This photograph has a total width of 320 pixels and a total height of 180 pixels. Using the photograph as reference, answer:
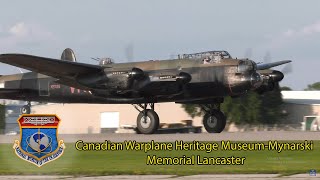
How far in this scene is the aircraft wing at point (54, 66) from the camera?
35688 millimetres

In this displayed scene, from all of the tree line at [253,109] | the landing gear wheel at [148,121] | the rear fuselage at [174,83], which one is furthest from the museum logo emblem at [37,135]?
the tree line at [253,109]

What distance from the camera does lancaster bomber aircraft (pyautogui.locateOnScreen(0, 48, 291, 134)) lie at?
36812mm

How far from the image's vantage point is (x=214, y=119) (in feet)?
134

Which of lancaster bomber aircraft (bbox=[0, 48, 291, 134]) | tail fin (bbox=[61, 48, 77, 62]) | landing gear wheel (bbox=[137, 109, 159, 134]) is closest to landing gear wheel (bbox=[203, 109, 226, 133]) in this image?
lancaster bomber aircraft (bbox=[0, 48, 291, 134])

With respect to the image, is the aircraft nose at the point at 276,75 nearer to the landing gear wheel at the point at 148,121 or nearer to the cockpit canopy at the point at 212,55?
the cockpit canopy at the point at 212,55

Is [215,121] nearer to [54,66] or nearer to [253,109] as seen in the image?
[54,66]

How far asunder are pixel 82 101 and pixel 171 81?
7920mm

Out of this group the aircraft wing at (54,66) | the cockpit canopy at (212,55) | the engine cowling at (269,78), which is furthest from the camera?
the engine cowling at (269,78)

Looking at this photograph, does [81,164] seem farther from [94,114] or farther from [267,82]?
[94,114]

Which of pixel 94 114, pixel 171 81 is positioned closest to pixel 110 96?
pixel 171 81

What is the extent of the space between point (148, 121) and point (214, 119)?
461 cm

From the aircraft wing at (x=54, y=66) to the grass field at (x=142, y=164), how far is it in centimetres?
760

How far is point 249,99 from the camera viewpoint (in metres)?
84.7

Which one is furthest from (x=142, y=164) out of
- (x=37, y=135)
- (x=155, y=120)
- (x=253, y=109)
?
(x=253, y=109)
